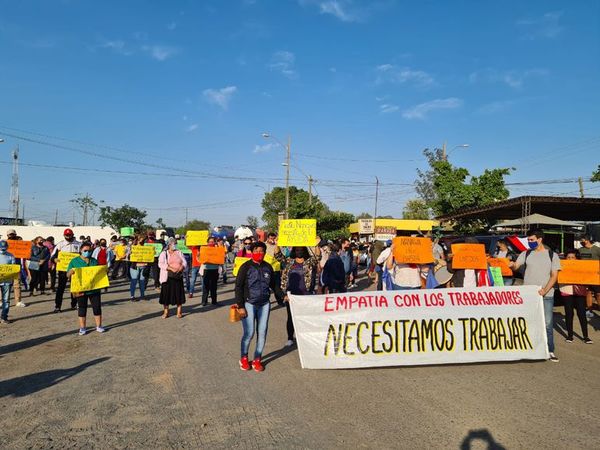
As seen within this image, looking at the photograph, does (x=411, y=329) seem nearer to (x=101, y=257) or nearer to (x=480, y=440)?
(x=480, y=440)

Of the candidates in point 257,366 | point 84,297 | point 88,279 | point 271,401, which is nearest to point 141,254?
point 88,279

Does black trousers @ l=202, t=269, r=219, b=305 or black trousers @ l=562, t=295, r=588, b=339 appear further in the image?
black trousers @ l=202, t=269, r=219, b=305

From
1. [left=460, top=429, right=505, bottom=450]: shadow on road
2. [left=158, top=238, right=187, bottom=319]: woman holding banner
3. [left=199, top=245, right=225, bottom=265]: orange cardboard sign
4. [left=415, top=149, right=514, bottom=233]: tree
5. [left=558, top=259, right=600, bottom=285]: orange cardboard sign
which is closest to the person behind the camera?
[left=460, top=429, right=505, bottom=450]: shadow on road

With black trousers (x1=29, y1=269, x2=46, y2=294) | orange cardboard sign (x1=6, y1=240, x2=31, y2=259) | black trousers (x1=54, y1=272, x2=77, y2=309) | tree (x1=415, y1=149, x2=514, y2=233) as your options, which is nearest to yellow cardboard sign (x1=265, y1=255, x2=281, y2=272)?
black trousers (x1=54, y1=272, x2=77, y2=309)

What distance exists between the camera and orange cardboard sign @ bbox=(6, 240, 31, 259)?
11.9 m

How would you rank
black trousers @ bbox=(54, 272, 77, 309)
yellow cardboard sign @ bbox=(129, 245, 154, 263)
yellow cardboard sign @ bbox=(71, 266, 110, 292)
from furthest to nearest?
yellow cardboard sign @ bbox=(129, 245, 154, 263), black trousers @ bbox=(54, 272, 77, 309), yellow cardboard sign @ bbox=(71, 266, 110, 292)

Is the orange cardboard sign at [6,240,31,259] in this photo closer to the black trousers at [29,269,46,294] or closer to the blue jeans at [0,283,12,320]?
the black trousers at [29,269,46,294]

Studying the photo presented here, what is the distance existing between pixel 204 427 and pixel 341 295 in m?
2.65

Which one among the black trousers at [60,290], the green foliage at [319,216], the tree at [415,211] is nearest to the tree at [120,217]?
the green foliage at [319,216]

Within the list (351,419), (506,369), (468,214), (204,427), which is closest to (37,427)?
(204,427)

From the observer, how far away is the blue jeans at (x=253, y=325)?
5885mm

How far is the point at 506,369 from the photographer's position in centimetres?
594

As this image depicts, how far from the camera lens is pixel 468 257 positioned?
298 inches

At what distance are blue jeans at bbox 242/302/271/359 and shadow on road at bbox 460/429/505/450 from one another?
283 cm
